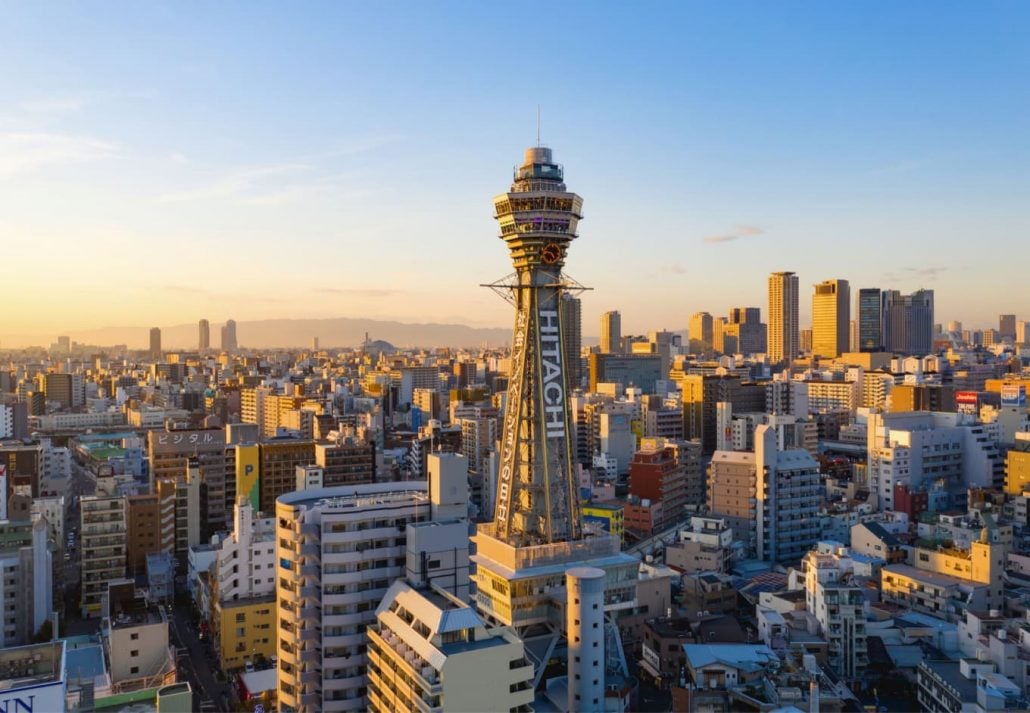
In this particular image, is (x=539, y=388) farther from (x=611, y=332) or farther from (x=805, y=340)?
(x=805, y=340)

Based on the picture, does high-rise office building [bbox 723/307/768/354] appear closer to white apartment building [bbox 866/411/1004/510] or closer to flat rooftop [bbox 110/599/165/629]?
white apartment building [bbox 866/411/1004/510]

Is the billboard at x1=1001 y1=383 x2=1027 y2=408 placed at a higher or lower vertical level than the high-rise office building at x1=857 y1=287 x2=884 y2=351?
lower

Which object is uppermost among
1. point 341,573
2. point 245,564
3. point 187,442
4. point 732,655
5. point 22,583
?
point 341,573

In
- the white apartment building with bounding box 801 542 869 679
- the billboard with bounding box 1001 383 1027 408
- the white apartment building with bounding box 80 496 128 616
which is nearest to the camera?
the white apartment building with bounding box 801 542 869 679

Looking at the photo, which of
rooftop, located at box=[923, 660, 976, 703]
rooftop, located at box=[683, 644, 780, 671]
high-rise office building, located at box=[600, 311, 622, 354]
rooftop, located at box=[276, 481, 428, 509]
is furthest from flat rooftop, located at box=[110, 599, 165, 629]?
high-rise office building, located at box=[600, 311, 622, 354]

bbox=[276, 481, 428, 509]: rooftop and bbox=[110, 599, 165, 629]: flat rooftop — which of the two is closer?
bbox=[276, 481, 428, 509]: rooftop

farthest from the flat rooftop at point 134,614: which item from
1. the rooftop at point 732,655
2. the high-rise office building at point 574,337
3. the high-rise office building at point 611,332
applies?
the high-rise office building at point 611,332

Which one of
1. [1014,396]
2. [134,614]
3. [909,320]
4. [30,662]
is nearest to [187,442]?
[134,614]
